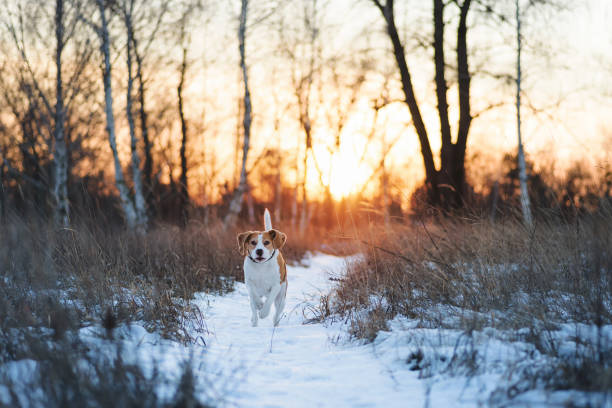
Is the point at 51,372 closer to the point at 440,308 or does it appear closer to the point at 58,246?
the point at 440,308

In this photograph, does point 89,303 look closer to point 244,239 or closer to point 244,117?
point 244,239

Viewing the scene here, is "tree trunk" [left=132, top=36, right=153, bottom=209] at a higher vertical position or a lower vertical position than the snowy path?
higher

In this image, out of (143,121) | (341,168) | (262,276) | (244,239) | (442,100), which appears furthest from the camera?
(341,168)

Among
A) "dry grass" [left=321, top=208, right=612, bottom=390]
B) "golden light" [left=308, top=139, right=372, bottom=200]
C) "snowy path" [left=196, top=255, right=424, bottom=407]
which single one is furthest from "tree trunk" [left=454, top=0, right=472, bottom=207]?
"golden light" [left=308, top=139, right=372, bottom=200]

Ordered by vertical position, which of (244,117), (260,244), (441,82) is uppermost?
(441,82)

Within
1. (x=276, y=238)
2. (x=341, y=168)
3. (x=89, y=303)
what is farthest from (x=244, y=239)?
(x=341, y=168)

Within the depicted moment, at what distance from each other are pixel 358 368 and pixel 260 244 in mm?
2301

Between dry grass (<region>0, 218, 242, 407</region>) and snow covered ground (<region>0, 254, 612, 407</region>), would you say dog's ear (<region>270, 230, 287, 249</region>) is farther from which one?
snow covered ground (<region>0, 254, 612, 407</region>)

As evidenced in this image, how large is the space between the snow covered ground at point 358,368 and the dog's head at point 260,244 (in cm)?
110

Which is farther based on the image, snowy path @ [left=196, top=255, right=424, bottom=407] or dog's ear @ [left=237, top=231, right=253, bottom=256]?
dog's ear @ [left=237, top=231, right=253, bottom=256]

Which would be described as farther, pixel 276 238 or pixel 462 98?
pixel 462 98

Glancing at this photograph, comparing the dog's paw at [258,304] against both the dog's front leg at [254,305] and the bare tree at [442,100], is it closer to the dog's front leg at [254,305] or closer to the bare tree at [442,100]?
the dog's front leg at [254,305]

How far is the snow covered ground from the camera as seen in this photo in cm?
240

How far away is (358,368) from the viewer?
10.1ft
